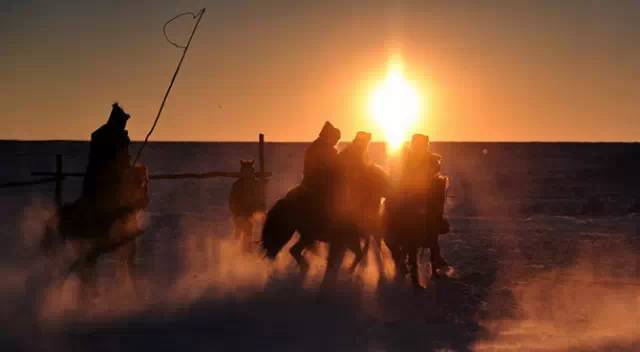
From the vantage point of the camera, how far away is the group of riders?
553 inches

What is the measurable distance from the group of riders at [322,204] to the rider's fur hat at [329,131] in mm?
17

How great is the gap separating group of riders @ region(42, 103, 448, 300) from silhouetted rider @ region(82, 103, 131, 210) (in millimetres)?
14

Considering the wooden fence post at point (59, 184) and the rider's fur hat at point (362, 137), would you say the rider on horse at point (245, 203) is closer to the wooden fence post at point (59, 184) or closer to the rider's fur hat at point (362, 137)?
the wooden fence post at point (59, 184)

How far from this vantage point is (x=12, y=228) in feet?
89.1

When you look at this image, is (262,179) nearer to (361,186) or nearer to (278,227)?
(361,186)

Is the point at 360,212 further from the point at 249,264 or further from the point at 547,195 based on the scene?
the point at 547,195

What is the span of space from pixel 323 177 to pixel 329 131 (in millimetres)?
963

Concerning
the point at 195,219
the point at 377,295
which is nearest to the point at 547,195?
the point at 195,219

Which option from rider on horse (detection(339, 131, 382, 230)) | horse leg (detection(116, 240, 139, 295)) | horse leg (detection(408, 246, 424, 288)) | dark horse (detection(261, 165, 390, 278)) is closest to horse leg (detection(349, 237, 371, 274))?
dark horse (detection(261, 165, 390, 278))

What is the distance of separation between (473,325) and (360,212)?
394 cm

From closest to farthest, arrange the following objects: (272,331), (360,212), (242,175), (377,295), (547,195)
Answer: (272,331) < (377,295) < (360,212) < (242,175) < (547,195)

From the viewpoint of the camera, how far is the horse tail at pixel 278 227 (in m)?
14.9

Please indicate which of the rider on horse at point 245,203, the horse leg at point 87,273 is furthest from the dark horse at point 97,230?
the rider on horse at point 245,203

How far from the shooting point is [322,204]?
48.7ft
